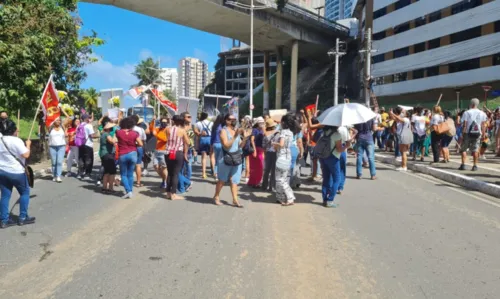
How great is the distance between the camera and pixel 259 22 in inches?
A: 1724

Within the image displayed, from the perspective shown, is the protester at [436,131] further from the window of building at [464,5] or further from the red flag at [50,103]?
the window of building at [464,5]

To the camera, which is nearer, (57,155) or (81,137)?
(57,155)

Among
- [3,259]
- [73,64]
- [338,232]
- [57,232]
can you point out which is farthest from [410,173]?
[73,64]

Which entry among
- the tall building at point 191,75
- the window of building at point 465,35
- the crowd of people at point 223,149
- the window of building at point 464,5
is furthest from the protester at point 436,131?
the tall building at point 191,75

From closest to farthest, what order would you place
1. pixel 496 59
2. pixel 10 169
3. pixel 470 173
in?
pixel 10 169 < pixel 470 173 < pixel 496 59

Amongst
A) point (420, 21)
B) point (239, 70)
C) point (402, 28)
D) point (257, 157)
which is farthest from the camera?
point (239, 70)

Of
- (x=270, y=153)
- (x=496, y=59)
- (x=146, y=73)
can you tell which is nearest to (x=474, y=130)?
(x=270, y=153)

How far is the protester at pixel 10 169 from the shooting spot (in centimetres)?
555

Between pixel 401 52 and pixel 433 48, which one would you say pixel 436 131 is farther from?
pixel 401 52

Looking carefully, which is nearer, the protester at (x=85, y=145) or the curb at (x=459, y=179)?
the curb at (x=459, y=179)

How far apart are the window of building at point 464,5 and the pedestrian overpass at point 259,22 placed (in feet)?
54.8

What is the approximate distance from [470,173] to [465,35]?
31.4m

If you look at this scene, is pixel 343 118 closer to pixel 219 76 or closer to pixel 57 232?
pixel 57 232

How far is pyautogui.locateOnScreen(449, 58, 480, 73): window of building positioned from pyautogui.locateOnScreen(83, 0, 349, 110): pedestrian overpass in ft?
60.0
